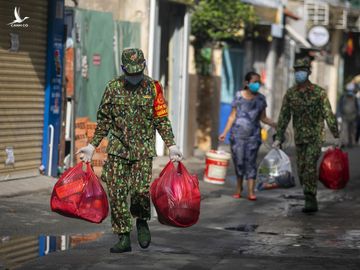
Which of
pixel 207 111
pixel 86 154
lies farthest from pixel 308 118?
pixel 207 111

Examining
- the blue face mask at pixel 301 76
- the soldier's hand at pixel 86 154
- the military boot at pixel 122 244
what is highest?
the blue face mask at pixel 301 76

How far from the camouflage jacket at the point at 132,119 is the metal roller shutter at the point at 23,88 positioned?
4.56 meters

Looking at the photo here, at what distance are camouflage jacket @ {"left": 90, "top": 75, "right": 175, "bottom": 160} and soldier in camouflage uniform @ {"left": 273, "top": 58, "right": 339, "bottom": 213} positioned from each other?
3880mm

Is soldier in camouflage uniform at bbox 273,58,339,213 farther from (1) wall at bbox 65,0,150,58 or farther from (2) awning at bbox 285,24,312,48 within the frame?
(2) awning at bbox 285,24,312,48

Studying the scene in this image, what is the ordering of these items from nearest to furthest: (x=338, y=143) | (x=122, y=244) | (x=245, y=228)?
(x=122, y=244), (x=245, y=228), (x=338, y=143)

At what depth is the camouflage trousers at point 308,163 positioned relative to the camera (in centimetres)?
1231

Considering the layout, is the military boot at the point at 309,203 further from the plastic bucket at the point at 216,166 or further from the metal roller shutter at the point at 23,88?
the metal roller shutter at the point at 23,88

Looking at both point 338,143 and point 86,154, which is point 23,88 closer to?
point 338,143

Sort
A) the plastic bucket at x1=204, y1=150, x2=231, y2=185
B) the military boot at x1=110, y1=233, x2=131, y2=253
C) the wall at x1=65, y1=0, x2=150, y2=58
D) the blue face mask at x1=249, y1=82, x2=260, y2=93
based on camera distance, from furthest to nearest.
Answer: the wall at x1=65, y1=0, x2=150, y2=58 < the plastic bucket at x1=204, y1=150, x2=231, y2=185 < the blue face mask at x1=249, y1=82, x2=260, y2=93 < the military boot at x1=110, y1=233, x2=131, y2=253

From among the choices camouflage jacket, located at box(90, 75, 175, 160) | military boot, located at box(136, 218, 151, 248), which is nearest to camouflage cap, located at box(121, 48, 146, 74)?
camouflage jacket, located at box(90, 75, 175, 160)

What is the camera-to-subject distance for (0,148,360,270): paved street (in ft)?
28.0

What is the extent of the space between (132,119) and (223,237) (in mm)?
2116

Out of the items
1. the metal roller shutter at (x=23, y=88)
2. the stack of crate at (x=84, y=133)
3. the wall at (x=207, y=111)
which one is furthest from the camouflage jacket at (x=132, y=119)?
the wall at (x=207, y=111)

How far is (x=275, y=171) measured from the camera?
546 inches
